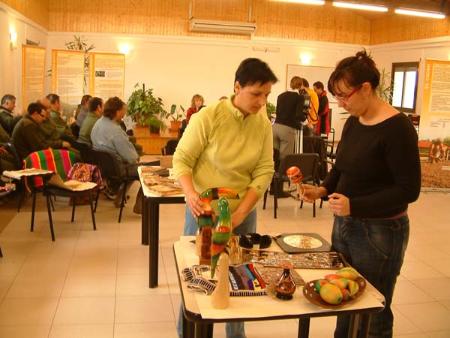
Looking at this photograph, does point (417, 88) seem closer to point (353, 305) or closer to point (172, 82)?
point (172, 82)

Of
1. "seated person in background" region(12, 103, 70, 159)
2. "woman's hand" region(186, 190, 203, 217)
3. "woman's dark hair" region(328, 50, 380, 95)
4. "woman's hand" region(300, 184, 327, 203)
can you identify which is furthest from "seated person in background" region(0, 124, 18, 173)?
"woman's dark hair" region(328, 50, 380, 95)

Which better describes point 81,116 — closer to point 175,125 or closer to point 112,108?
point 112,108

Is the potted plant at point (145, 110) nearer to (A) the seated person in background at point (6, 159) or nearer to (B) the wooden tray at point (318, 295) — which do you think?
(A) the seated person in background at point (6, 159)

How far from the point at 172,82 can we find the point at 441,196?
662 centimetres

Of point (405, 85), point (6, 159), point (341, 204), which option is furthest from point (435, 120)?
point (341, 204)

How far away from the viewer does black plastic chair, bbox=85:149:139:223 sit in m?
5.22

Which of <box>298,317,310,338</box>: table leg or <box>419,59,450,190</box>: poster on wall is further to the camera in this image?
<box>419,59,450,190</box>: poster on wall

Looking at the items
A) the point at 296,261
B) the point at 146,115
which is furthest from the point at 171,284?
the point at 146,115

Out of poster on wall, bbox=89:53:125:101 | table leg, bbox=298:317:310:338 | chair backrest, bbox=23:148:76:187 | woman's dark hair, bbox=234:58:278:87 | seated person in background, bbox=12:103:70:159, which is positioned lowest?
table leg, bbox=298:317:310:338

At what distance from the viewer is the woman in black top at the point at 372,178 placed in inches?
70.2

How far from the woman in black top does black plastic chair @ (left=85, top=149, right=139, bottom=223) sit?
3595mm

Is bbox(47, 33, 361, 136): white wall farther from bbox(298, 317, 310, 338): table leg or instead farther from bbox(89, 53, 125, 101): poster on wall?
bbox(298, 317, 310, 338): table leg

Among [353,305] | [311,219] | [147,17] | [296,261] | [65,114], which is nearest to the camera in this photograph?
[353,305]

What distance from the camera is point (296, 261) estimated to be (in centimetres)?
191
